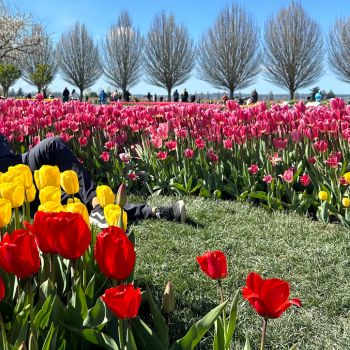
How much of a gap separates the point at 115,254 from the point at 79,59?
46.4m

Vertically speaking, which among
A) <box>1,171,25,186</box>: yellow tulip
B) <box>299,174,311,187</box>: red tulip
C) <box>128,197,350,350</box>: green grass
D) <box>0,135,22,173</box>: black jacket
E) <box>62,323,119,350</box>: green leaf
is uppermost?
<box>1,171,25,186</box>: yellow tulip

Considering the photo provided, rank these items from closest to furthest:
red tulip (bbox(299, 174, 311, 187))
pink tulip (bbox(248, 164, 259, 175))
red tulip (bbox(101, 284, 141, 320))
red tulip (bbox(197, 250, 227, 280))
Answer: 1. red tulip (bbox(101, 284, 141, 320))
2. red tulip (bbox(197, 250, 227, 280))
3. red tulip (bbox(299, 174, 311, 187))
4. pink tulip (bbox(248, 164, 259, 175))

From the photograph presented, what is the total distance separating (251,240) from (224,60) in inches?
1393

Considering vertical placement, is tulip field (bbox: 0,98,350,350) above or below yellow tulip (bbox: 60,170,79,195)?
below

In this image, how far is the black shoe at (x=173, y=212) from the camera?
3.63m

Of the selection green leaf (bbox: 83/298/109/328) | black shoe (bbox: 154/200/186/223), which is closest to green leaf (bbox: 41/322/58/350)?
green leaf (bbox: 83/298/109/328)

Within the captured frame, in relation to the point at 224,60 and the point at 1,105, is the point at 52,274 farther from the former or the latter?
the point at 224,60

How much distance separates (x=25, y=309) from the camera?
4.54ft

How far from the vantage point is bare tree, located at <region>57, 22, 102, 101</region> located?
45438 millimetres

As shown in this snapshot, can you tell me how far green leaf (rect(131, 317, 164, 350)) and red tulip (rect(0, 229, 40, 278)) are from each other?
1.16ft

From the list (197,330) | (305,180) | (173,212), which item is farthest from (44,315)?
(305,180)

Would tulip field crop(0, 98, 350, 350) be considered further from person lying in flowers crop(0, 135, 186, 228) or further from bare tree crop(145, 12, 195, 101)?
bare tree crop(145, 12, 195, 101)

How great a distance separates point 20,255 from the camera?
115 centimetres

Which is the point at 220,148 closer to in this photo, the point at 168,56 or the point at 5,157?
the point at 5,157
